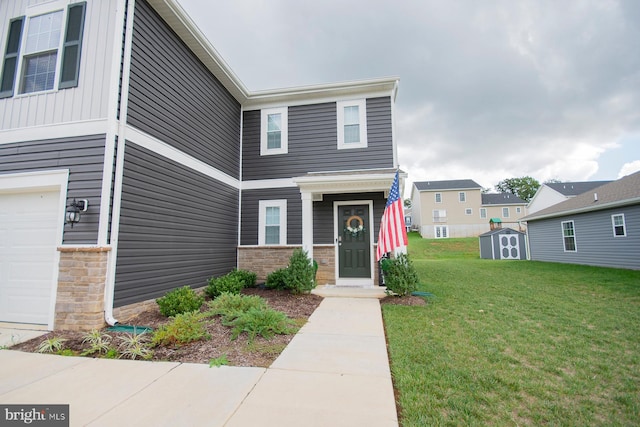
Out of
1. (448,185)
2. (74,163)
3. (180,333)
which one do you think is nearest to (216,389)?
(180,333)

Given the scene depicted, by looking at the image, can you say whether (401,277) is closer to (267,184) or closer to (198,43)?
(267,184)

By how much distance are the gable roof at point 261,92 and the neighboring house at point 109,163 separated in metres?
0.05

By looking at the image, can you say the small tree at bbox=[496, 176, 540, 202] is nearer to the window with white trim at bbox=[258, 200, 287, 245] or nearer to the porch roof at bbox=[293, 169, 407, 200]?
the porch roof at bbox=[293, 169, 407, 200]

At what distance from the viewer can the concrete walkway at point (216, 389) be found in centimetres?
190

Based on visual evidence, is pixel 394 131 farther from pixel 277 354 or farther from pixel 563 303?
pixel 277 354

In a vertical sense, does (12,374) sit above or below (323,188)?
below

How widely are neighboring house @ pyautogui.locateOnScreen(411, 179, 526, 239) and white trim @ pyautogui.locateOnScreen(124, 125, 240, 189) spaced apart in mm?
26249

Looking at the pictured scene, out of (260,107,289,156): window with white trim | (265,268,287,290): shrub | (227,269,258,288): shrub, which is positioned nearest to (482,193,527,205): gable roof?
(260,107,289,156): window with white trim

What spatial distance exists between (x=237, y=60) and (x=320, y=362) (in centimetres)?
1041

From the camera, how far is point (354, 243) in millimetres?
7660

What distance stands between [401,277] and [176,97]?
20.4 ft

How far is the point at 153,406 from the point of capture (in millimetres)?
2051

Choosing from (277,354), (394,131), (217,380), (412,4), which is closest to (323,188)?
(394,131)

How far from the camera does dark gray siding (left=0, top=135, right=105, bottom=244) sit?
4062mm
